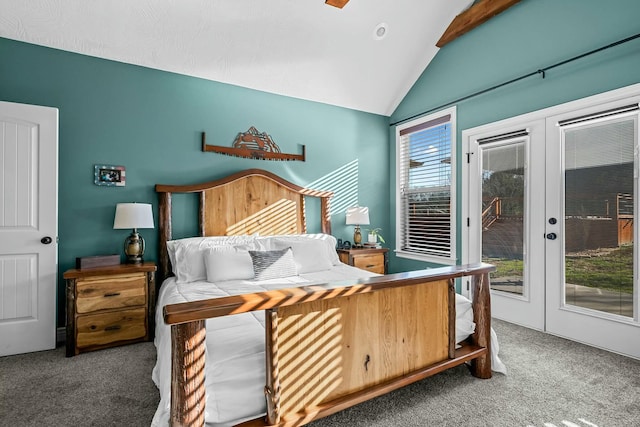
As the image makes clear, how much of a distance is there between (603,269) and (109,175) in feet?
14.7

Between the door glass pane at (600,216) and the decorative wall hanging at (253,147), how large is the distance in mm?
2909

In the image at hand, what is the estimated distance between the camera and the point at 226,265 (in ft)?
9.21

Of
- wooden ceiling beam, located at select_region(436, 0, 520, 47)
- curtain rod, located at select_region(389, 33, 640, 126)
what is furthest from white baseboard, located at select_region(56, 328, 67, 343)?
wooden ceiling beam, located at select_region(436, 0, 520, 47)

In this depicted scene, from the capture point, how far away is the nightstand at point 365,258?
3.95 m

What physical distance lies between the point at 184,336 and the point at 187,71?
3043mm

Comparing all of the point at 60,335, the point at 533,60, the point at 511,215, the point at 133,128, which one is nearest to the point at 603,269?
the point at 511,215

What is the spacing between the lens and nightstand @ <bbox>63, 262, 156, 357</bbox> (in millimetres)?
2590

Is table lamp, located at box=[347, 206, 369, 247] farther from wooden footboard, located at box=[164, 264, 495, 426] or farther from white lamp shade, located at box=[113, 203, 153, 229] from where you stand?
white lamp shade, located at box=[113, 203, 153, 229]

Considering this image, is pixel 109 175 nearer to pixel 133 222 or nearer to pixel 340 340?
pixel 133 222

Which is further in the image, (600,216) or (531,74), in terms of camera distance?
(531,74)

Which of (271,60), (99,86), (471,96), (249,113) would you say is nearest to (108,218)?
(99,86)

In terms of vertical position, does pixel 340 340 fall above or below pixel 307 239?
below

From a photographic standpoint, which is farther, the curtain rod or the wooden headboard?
the wooden headboard

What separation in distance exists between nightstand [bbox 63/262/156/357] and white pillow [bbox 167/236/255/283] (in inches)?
8.7
